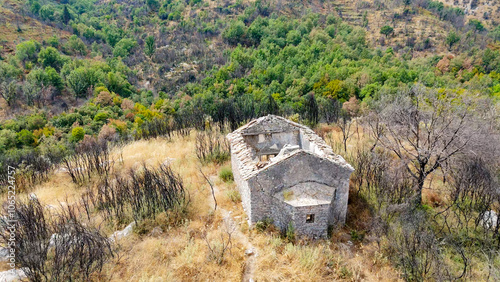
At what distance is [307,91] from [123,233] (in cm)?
3183

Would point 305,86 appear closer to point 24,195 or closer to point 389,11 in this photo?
point 24,195

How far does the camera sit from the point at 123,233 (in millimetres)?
8844

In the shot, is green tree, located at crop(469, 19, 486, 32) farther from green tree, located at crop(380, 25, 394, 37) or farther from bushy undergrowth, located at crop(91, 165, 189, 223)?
bushy undergrowth, located at crop(91, 165, 189, 223)

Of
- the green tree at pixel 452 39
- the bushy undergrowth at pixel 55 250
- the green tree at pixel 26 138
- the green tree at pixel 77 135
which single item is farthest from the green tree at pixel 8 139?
the green tree at pixel 452 39

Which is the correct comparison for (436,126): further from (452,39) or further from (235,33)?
(452,39)

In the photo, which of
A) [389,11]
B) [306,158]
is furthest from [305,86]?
[389,11]

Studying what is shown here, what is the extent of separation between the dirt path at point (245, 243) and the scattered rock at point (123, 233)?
2981 mm

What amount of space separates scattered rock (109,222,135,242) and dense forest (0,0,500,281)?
1.57 metres

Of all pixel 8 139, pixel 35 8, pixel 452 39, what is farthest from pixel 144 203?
pixel 35 8

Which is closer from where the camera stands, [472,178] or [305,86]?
[472,178]

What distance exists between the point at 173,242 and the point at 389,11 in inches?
3154

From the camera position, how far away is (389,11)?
69375 millimetres

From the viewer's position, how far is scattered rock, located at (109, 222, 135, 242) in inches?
340

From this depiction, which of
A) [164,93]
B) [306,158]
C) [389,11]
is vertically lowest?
[164,93]
